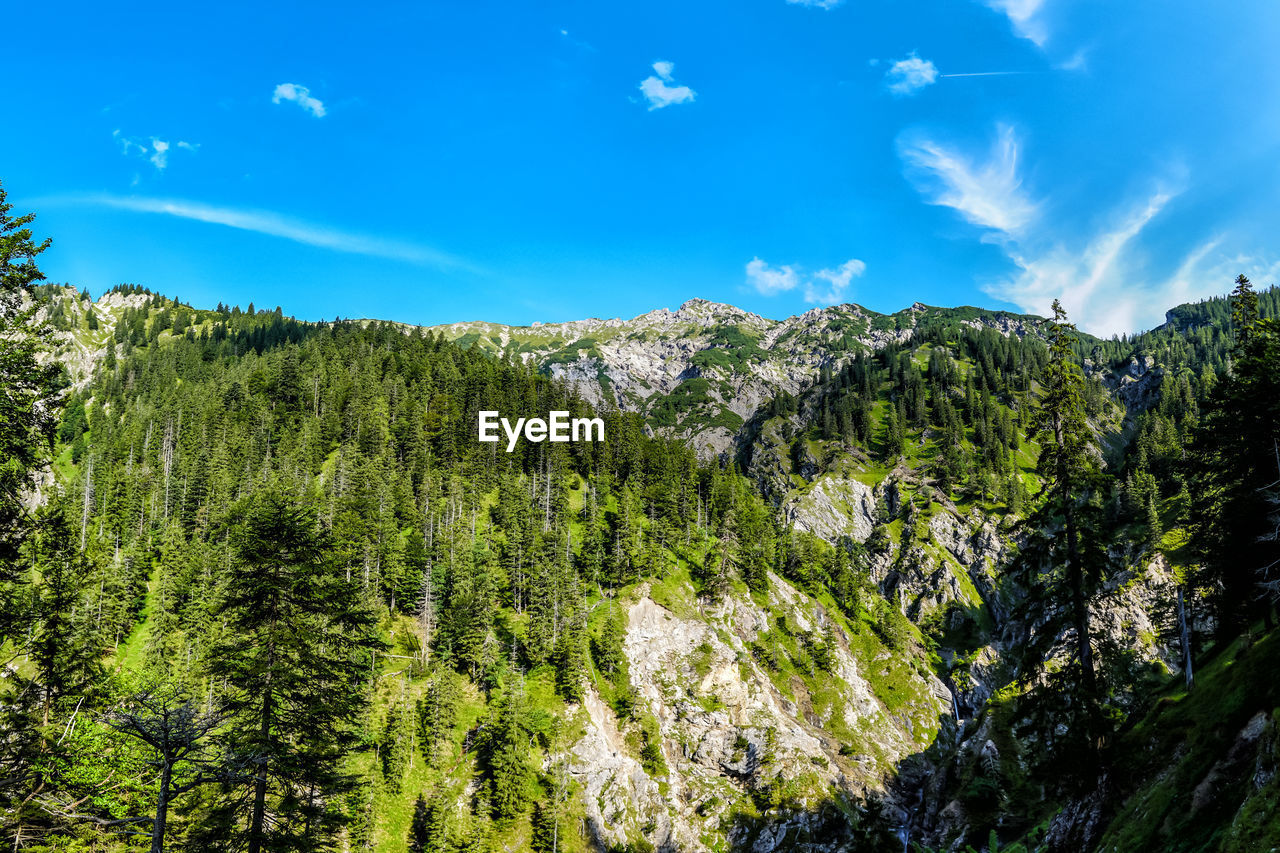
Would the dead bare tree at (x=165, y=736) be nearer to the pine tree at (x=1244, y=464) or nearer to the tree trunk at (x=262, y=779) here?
the tree trunk at (x=262, y=779)

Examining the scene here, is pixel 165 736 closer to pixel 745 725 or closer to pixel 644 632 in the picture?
pixel 644 632

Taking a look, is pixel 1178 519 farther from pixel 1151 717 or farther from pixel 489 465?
pixel 489 465

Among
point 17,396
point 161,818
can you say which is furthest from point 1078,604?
point 17,396

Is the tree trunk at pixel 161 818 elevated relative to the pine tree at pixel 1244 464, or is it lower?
lower

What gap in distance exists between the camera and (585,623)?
97.1 meters

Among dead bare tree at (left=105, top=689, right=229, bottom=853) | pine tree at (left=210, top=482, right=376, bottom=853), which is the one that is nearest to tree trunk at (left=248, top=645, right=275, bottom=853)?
pine tree at (left=210, top=482, right=376, bottom=853)

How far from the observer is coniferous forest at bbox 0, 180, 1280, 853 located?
851 inches

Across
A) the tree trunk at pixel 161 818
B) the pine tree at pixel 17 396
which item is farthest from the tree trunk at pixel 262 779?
the pine tree at pixel 17 396

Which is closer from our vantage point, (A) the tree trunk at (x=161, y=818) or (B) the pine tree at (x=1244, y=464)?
(A) the tree trunk at (x=161, y=818)

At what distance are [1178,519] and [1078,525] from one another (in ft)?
395

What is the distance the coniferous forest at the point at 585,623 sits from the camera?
70.9ft

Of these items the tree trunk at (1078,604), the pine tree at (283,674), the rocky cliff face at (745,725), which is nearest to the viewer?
the pine tree at (283,674)

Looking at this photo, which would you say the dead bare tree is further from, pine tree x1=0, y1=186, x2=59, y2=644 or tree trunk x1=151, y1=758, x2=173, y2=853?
pine tree x1=0, y1=186, x2=59, y2=644

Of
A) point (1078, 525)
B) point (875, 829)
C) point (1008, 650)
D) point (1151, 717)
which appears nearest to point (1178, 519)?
point (1008, 650)
